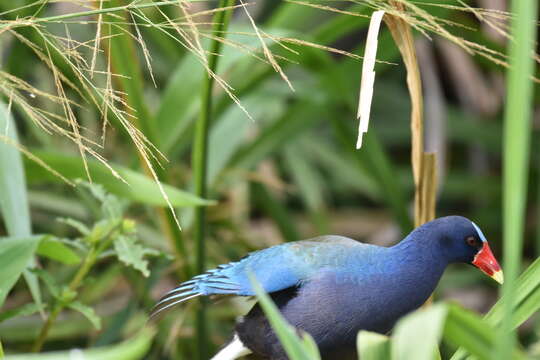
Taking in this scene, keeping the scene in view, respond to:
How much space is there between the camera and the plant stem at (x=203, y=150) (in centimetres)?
144

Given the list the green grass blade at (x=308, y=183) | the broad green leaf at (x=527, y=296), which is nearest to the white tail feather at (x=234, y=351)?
the broad green leaf at (x=527, y=296)

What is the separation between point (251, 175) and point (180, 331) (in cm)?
46

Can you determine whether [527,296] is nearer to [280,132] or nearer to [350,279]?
[350,279]

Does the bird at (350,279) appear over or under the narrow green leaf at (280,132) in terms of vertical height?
under

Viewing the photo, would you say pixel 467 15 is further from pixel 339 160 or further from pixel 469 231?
pixel 469 231

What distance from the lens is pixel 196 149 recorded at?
1607 mm

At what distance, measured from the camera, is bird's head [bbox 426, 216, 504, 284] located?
140cm

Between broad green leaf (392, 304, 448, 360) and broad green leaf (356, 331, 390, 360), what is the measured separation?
11 centimetres

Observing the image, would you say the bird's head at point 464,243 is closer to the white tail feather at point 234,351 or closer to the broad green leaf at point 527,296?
the broad green leaf at point 527,296

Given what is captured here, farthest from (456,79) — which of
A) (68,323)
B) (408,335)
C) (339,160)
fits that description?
(408,335)

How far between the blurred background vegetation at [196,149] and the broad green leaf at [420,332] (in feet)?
0.78

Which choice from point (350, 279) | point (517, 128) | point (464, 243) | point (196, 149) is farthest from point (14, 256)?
point (517, 128)

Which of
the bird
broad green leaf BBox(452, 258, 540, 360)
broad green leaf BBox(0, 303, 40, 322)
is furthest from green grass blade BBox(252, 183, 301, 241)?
broad green leaf BBox(452, 258, 540, 360)

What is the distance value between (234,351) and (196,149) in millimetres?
353
